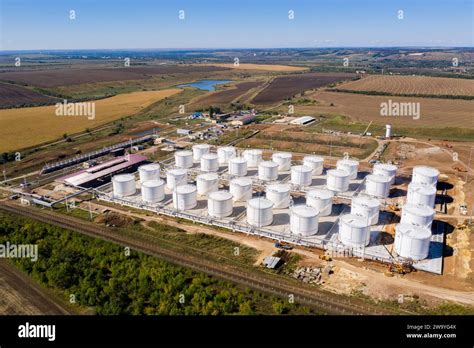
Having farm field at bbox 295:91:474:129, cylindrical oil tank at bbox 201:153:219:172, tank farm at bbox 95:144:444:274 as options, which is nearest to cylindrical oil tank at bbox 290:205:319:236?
tank farm at bbox 95:144:444:274

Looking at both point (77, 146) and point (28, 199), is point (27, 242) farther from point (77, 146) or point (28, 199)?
point (77, 146)

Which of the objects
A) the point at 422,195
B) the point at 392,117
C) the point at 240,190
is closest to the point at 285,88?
the point at 392,117

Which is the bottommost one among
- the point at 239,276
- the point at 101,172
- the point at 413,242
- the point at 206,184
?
the point at 239,276

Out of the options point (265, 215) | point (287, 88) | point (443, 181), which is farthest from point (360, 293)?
point (287, 88)

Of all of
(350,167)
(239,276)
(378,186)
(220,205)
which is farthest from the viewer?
(350,167)

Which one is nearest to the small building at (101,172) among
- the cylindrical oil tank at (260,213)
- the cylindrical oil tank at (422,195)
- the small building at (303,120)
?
the cylindrical oil tank at (260,213)

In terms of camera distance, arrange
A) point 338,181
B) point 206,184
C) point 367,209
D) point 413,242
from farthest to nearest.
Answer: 1. point 338,181
2. point 206,184
3. point 367,209
4. point 413,242

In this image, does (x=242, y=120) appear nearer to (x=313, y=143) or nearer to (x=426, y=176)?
(x=313, y=143)
